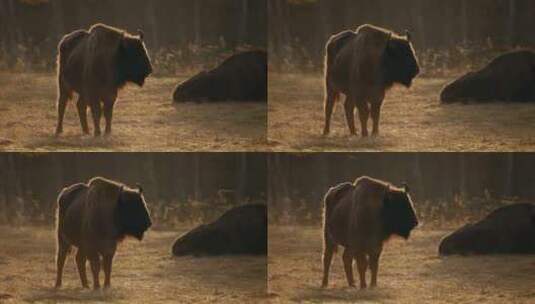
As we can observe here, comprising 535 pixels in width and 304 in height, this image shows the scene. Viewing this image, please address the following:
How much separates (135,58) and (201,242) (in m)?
0.91

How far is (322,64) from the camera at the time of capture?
4.90m

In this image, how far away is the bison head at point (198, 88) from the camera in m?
4.91

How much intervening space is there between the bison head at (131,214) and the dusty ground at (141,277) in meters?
0.06

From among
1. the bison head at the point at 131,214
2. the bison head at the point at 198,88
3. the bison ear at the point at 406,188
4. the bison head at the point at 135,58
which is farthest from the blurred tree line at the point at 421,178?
the bison head at the point at 135,58

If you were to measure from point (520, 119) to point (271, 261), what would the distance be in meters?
1.32

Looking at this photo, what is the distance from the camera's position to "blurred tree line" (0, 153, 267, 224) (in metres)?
4.88

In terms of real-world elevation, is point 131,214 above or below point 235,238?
above

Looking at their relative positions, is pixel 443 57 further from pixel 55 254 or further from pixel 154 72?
pixel 55 254

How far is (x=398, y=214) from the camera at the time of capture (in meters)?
4.84

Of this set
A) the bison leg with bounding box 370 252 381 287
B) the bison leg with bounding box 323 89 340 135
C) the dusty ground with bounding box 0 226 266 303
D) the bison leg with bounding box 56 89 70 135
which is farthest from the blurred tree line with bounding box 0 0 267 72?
the bison leg with bounding box 370 252 381 287

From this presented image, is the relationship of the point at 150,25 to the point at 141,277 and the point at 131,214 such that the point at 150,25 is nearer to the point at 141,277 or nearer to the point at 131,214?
the point at 131,214

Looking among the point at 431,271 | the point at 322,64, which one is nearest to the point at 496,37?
the point at 322,64

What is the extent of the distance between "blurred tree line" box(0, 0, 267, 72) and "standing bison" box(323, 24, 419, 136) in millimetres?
365

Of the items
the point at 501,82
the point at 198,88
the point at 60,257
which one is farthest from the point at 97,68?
the point at 501,82
